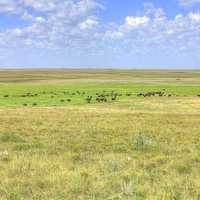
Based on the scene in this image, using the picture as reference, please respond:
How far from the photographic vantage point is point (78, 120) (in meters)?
29.4

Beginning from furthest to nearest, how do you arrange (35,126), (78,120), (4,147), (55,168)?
(78,120) → (35,126) → (4,147) → (55,168)

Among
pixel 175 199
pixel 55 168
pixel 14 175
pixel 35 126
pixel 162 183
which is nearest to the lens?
pixel 175 199

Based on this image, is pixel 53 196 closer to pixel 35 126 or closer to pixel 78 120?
pixel 35 126

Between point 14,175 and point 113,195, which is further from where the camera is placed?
point 14,175

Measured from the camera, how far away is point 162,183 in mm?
10492

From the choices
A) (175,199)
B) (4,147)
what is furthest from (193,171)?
(4,147)

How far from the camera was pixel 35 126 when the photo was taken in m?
25.5

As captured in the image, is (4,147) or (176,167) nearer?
(176,167)

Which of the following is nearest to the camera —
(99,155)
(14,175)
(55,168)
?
(14,175)

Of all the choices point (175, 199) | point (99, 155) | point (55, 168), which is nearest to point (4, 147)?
point (99, 155)

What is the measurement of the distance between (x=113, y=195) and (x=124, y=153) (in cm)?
638

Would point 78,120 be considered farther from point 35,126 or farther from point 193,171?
point 193,171

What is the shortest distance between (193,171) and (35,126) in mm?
14683

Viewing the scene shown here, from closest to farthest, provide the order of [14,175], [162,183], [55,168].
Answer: [162,183]
[14,175]
[55,168]
